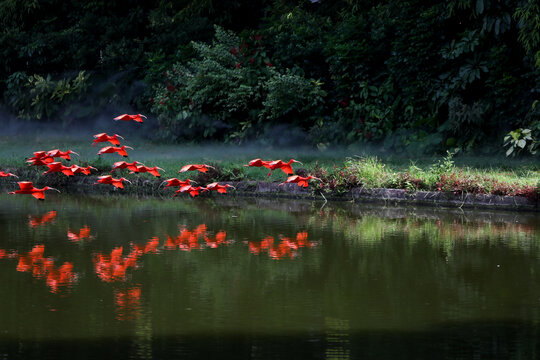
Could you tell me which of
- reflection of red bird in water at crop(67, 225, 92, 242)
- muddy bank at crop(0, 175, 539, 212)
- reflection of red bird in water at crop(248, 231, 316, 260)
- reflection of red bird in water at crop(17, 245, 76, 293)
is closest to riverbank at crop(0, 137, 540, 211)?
muddy bank at crop(0, 175, 539, 212)

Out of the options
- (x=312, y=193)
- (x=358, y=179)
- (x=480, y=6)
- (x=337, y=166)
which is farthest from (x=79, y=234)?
(x=480, y=6)

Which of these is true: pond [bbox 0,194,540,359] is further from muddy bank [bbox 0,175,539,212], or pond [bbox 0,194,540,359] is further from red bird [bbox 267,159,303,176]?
red bird [bbox 267,159,303,176]

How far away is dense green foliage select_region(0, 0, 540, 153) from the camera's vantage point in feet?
56.7

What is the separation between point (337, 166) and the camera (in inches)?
555

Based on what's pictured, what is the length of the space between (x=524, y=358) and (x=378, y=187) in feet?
24.7

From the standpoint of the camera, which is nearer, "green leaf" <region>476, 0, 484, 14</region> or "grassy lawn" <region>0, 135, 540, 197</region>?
"grassy lawn" <region>0, 135, 540, 197</region>

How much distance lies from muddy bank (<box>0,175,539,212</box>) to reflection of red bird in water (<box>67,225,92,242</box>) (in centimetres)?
374

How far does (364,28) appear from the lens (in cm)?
1973

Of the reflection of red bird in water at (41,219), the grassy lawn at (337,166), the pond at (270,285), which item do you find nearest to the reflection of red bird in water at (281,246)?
the pond at (270,285)

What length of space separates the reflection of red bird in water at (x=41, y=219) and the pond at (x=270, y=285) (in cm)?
2

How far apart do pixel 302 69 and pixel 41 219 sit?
10.8 m

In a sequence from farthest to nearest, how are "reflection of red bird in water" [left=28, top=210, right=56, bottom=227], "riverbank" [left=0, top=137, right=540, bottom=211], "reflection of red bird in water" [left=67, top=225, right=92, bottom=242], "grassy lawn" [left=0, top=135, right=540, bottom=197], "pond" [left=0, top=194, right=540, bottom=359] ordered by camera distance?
1. "grassy lawn" [left=0, top=135, right=540, bottom=197]
2. "riverbank" [left=0, top=137, right=540, bottom=211]
3. "reflection of red bird in water" [left=28, top=210, right=56, bottom=227]
4. "reflection of red bird in water" [left=67, top=225, right=92, bottom=242]
5. "pond" [left=0, top=194, right=540, bottom=359]

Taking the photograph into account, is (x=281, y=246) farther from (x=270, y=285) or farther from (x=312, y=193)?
(x=312, y=193)

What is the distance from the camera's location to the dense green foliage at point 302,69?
17.3m
